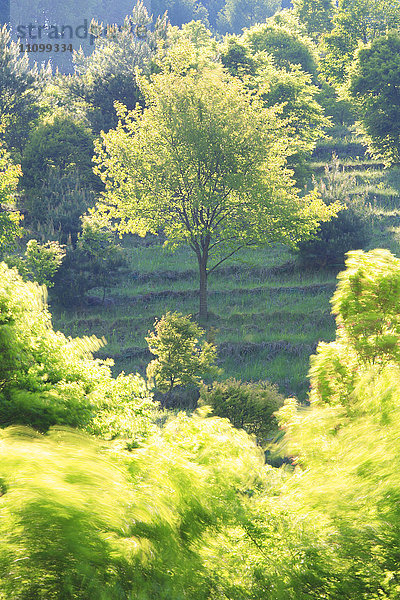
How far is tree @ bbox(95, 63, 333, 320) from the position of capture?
17.5 meters

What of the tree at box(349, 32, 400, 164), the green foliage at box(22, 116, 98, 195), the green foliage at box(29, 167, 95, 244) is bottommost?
the green foliage at box(29, 167, 95, 244)

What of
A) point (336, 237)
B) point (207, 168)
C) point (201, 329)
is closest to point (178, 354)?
point (201, 329)

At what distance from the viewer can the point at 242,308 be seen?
19.7m

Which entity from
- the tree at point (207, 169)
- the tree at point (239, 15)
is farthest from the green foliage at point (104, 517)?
the tree at point (239, 15)

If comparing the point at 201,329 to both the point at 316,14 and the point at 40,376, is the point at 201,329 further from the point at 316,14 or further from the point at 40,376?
the point at 316,14

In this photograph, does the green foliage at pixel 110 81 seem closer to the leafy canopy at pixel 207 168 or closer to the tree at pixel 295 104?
the tree at pixel 295 104

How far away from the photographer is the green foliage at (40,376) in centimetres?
530

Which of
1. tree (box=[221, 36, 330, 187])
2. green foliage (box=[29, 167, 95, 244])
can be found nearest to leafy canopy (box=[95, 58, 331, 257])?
green foliage (box=[29, 167, 95, 244])

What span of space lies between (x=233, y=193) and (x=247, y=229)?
1.48 meters

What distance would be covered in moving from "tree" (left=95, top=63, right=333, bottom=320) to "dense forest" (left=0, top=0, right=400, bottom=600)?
9 centimetres

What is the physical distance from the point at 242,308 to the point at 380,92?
831 inches

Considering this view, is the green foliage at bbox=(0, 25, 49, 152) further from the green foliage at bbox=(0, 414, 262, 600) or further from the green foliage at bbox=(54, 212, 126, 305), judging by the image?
the green foliage at bbox=(0, 414, 262, 600)

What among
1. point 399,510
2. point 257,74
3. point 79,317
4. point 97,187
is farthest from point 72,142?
point 399,510

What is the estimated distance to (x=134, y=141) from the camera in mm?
18500
